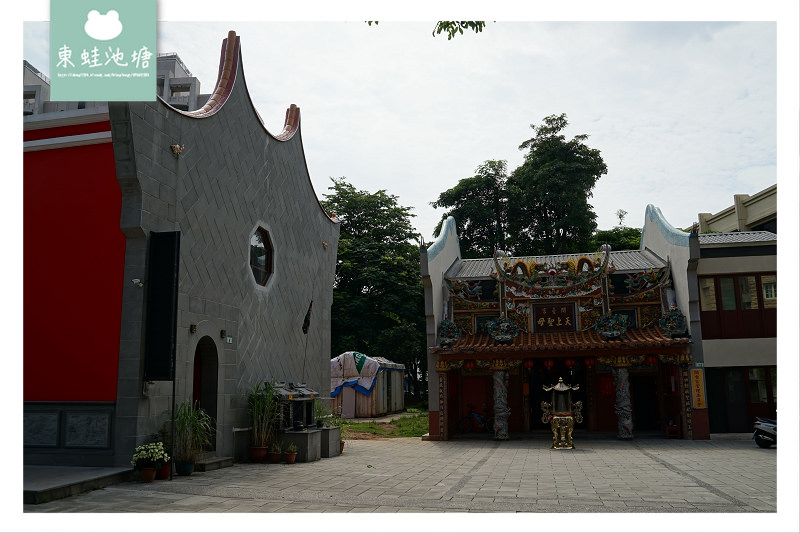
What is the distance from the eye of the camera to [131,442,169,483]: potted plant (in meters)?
8.21

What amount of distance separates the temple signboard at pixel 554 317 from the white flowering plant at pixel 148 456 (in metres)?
11.6

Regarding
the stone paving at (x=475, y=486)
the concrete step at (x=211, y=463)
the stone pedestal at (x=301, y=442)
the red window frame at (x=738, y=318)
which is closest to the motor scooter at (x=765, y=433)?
the stone paving at (x=475, y=486)

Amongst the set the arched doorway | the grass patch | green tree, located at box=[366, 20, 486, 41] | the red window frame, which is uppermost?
green tree, located at box=[366, 20, 486, 41]

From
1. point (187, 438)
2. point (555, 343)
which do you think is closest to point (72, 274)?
point (187, 438)

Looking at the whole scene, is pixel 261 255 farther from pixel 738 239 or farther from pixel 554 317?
pixel 738 239

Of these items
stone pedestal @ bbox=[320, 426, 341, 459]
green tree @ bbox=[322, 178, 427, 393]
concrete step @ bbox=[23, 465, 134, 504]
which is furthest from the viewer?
green tree @ bbox=[322, 178, 427, 393]

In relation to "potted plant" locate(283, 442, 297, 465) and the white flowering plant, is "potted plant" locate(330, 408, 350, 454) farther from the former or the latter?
the white flowering plant

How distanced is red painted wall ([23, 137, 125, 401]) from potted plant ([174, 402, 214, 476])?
1084 millimetres

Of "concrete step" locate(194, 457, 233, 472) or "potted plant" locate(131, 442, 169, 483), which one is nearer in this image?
"potted plant" locate(131, 442, 169, 483)

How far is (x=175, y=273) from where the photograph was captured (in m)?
8.84

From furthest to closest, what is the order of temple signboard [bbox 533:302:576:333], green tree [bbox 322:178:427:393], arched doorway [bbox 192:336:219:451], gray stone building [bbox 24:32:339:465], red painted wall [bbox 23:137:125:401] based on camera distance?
green tree [bbox 322:178:427:393], temple signboard [bbox 533:302:576:333], arched doorway [bbox 192:336:219:451], red painted wall [bbox 23:137:125:401], gray stone building [bbox 24:32:339:465]

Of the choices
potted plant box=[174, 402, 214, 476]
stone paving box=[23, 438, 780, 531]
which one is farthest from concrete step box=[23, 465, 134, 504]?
potted plant box=[174, 402, 214, 476]

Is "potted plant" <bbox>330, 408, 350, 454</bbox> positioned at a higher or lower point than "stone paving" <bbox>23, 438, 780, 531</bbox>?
lower

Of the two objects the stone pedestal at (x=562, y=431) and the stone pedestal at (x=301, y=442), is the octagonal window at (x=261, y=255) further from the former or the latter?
the stone pedestal at (x=562, y=431)
